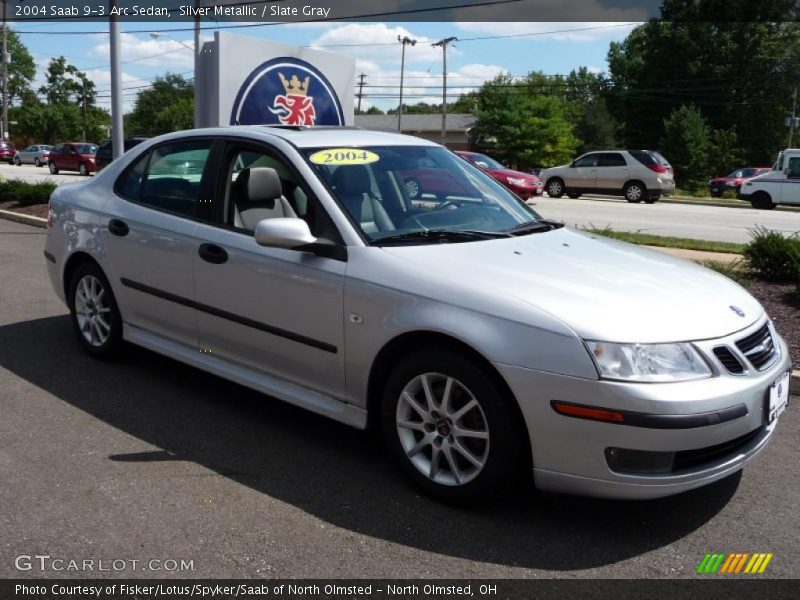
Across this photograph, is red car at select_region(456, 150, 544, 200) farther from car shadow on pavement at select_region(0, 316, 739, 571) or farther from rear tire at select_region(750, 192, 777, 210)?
car shadow on pavement at select_region(0, 316, 739, 571)

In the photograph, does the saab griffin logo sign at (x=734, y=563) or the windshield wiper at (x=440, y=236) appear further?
the windshield wiper at (x=440, y=236)

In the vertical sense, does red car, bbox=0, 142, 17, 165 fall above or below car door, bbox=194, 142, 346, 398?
above

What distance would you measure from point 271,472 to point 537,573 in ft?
4.70

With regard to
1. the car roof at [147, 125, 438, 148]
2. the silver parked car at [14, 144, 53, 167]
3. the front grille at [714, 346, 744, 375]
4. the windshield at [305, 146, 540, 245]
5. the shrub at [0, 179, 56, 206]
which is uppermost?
the silver parked car at [14, 144, 53, 167]

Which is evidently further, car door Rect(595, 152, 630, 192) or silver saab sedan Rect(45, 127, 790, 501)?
car door Rect(595, 152, 630, 192)

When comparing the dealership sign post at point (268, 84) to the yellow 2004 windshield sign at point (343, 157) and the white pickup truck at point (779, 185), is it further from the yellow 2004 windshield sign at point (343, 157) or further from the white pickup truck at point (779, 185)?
the white pickup truck at point (779, 185)

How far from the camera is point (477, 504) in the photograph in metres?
3.50

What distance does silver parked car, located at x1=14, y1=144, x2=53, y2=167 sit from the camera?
49719 mm

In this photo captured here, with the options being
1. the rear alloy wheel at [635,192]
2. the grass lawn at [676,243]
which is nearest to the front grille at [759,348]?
the grass lawn at [676,243]

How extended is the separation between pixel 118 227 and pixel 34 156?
5080 cm

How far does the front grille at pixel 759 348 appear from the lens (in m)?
3.43

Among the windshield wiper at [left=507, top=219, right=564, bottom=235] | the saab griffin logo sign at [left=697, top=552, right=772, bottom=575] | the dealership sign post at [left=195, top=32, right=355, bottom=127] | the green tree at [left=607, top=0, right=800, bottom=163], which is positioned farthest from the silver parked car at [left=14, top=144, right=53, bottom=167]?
the saab griffin logo sign at [left=697, top=552, right=772, bottom=575]

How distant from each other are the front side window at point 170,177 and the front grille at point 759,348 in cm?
298

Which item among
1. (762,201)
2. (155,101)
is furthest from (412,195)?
(155,101)
